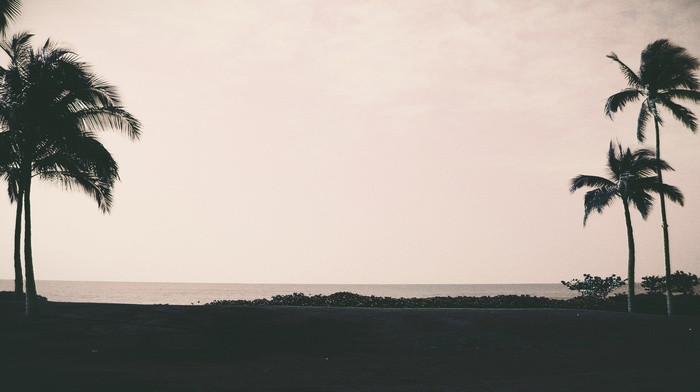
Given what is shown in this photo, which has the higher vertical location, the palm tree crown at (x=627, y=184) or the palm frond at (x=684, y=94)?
the palm frond at (x=684, y=94)

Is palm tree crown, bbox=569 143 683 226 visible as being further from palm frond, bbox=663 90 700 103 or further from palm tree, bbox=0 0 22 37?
palm tree, bbox=0 0 22 37

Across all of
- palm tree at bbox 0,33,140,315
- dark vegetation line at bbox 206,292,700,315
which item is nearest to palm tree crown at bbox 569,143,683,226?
dark vegetation line at bbox 206,292,700,315

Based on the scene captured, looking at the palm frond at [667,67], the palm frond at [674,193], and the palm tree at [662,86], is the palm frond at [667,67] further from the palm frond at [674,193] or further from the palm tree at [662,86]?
the palm frond at [674,193]

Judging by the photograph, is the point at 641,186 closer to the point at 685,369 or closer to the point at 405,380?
the point at 685,369

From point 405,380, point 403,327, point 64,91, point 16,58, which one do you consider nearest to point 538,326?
point 403,327

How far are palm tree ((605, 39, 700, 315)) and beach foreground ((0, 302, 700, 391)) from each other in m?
10.9

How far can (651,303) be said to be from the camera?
33.3m

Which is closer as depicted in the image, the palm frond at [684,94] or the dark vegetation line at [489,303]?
the palm frond at [684,94]

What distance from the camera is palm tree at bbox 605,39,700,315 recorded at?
29.4m

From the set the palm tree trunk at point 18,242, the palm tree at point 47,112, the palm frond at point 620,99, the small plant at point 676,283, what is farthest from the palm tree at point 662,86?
the palm tree trunk at point 18,242

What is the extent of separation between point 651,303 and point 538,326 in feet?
52.9

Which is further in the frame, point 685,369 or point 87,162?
point 87,162

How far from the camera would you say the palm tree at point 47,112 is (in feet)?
68.7

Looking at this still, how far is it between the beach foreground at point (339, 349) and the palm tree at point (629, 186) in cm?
840
